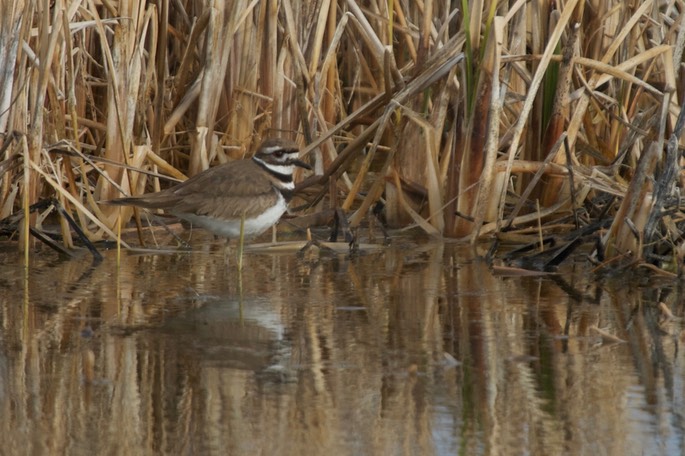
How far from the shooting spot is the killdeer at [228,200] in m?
7.25

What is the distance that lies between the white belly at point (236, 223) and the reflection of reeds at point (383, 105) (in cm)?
43

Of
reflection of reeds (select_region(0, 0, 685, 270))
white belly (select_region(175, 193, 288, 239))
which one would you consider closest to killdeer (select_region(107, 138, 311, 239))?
white belly (select_region(175, 193, 288, 239))

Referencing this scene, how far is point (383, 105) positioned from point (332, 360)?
3464 mm

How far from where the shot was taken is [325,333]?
543cm

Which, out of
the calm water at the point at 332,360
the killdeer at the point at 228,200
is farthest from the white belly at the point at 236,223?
the calm water at the point at 332,360

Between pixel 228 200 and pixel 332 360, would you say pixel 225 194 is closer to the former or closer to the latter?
pixel 228 200

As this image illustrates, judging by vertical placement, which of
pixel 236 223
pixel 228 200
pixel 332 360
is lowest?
pixel 332 360

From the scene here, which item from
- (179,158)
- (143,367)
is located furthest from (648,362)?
(179,158)

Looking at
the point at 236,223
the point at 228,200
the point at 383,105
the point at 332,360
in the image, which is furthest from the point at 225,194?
the point at 332,360

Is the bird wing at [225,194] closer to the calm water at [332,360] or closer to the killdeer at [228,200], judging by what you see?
the killdeer at [228,200]

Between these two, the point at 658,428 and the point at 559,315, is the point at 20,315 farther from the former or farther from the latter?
the point at 658,428

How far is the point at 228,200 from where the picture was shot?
7.29m

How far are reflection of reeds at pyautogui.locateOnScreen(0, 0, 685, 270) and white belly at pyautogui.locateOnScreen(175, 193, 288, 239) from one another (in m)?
0.43

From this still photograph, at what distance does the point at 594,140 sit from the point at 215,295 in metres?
3.13
